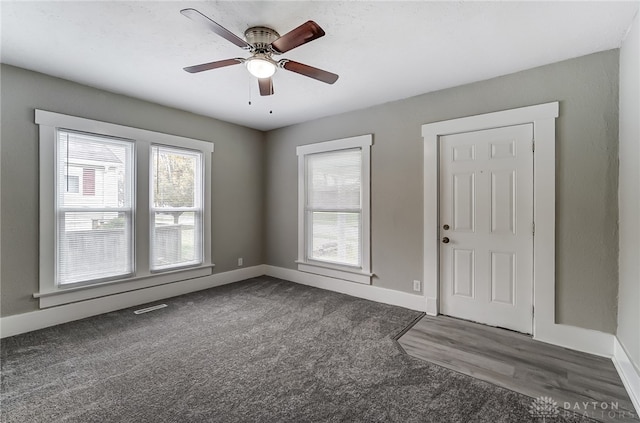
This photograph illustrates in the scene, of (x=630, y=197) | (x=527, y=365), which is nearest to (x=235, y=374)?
(x=527, y=365)

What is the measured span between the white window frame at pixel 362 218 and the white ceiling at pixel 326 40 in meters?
0.80

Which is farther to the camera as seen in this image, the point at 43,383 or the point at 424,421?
the point at 43,383

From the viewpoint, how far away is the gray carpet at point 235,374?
1.72 metres

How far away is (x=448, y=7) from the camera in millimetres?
1891

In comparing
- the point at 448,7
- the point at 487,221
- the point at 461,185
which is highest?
the point at 448,7

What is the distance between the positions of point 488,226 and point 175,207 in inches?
155

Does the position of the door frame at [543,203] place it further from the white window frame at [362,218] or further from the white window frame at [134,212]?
the white window frame at [134,212]

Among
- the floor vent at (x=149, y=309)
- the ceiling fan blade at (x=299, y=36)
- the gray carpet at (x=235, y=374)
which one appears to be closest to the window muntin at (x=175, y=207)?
the floor vent at (x=149, y=309)

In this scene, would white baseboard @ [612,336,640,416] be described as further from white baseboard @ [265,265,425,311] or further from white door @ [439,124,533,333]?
white baseboard @ [265,265,425,311]

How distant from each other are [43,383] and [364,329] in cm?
258

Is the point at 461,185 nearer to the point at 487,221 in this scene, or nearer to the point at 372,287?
the point at 487,221

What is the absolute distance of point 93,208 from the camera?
125 inches

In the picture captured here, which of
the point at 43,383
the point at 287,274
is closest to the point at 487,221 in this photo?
the point at 287,274

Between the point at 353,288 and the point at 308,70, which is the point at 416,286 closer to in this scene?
the point at 353,288
